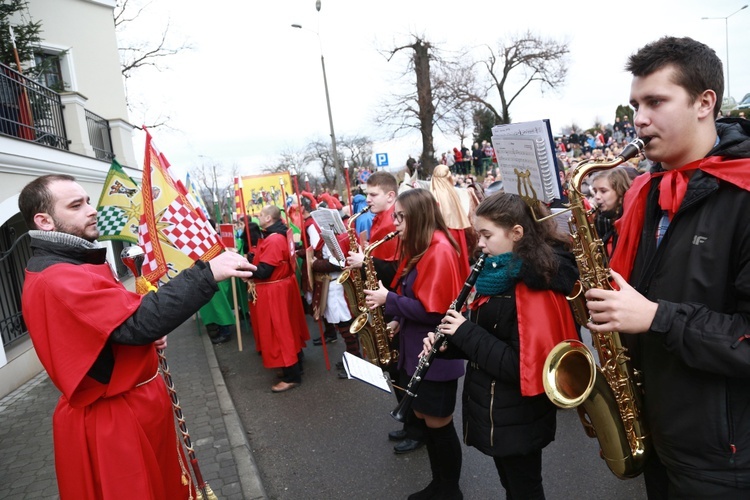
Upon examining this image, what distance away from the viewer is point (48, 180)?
2412 mm

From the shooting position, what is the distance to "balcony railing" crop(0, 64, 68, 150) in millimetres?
7777

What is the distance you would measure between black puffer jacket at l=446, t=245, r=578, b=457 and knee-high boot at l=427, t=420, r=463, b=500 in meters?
0.66

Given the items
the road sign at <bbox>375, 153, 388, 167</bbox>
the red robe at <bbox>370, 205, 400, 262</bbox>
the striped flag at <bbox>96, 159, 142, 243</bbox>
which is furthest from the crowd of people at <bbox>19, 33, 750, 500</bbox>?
the road sign at <bbox>375, 153, 388, 167</bbox>

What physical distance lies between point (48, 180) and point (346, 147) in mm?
58470

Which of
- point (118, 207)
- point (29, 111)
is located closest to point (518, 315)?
point (118, 207)

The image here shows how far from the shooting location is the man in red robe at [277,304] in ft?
18.8

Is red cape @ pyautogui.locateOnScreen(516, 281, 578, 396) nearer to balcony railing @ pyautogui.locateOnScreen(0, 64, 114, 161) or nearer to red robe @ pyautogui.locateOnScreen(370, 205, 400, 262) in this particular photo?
red robe @ pyautogui.locateOnScreen(370, 205, 400, 262)

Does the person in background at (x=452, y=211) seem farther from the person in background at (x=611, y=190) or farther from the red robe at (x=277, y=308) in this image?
the red robe at (x=277, y=308)

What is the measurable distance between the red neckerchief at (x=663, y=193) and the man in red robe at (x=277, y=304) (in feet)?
14.2

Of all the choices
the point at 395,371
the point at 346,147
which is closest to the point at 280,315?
the point at 395,371

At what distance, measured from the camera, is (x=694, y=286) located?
4.96 feet

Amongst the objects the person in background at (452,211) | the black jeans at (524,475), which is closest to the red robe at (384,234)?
the person in background at (452,211)

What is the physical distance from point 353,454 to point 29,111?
8.62 m

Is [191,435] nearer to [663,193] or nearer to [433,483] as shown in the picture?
[433,483]
